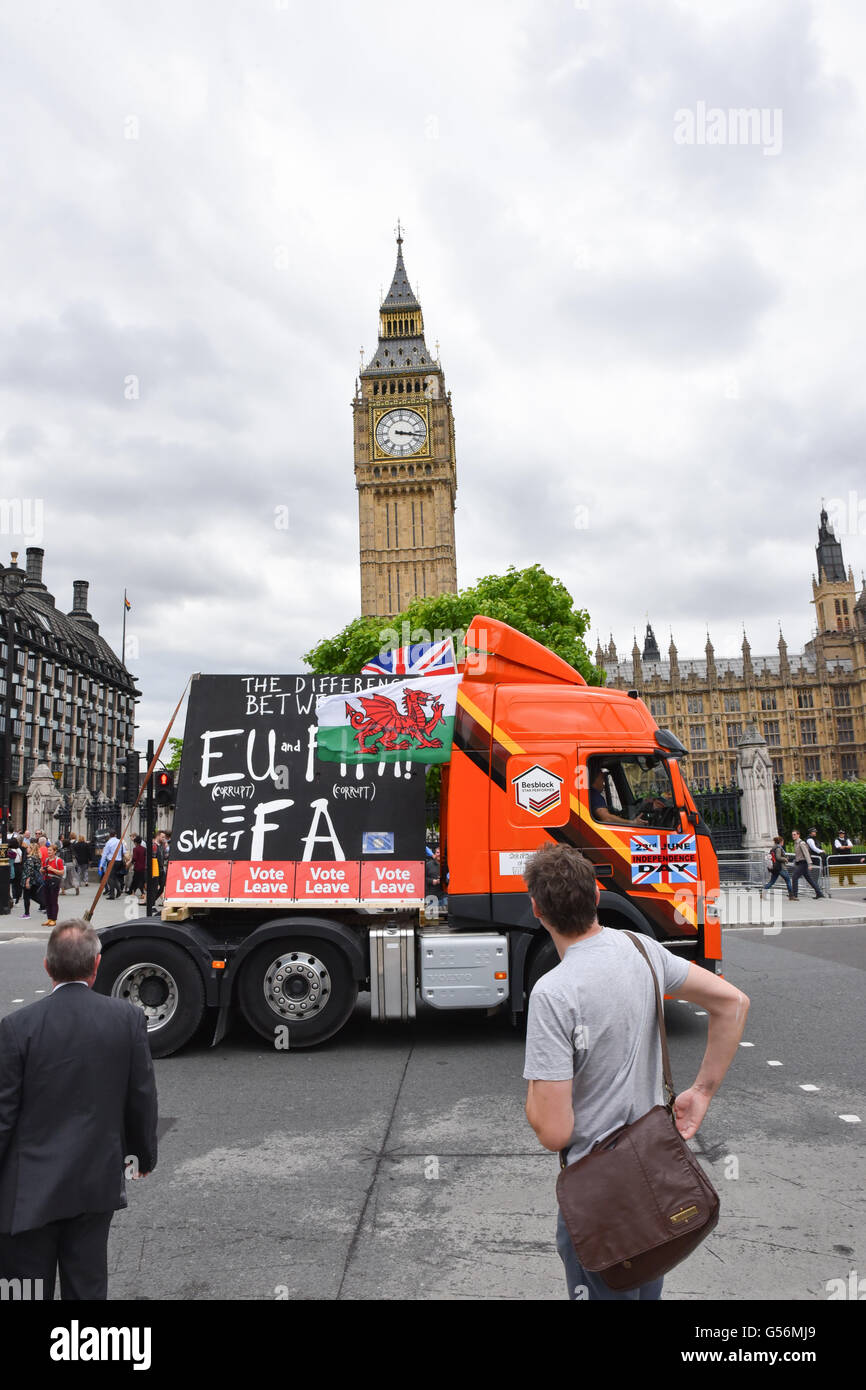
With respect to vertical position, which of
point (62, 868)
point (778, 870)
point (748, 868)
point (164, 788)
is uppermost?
point (164, 788)

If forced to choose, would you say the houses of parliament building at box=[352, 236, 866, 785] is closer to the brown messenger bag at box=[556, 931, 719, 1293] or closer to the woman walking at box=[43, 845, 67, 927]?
the woman walking at box=[43, 845, 67, 927]

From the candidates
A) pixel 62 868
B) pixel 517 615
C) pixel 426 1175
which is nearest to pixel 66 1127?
pixel 426 1175

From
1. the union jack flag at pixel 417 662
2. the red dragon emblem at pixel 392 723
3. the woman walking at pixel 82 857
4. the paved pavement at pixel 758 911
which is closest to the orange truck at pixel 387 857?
the red dragon emblem at pixel 392 723

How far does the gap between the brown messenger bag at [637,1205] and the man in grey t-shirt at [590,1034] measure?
104mm

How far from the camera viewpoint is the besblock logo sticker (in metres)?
8.19

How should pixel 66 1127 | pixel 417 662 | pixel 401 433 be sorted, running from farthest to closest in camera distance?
pixel 401 433
pixel 417 662
pixel 66 1127

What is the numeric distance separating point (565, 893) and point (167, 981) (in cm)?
638

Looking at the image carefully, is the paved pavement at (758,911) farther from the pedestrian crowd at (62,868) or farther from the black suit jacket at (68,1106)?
the black suit jacket at (68,1106)

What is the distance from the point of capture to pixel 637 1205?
93.4 inches

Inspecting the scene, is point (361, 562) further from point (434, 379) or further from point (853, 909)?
point (853, 909)

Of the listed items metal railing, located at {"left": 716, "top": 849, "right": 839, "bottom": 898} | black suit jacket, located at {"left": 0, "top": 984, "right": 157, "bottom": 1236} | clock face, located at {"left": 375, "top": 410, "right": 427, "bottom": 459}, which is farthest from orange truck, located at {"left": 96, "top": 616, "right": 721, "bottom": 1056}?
clock face, located at {"left": 375, "top": 410, "right": 427, "bottom": 459}

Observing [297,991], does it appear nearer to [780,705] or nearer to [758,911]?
[758,911]

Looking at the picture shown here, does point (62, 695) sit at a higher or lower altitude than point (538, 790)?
higher

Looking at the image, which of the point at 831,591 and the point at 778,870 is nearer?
the point at 778,870
